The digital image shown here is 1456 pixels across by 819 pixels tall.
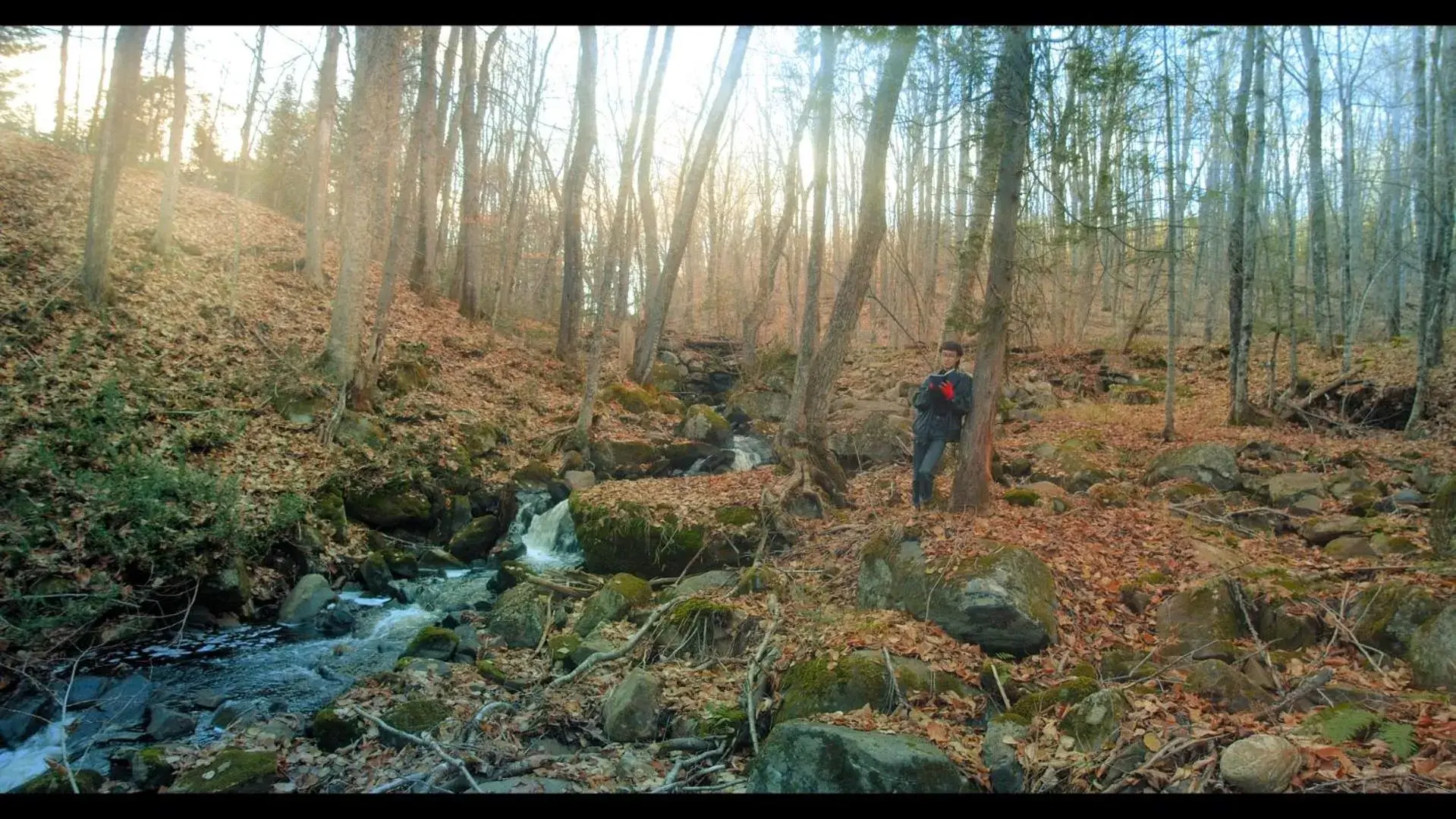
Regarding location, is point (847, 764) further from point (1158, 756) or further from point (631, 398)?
point (631, 398)

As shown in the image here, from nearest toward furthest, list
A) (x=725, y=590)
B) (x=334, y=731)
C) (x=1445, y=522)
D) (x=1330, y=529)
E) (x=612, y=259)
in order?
(x=334, y=731) < (x=1445, y=522) < (x=1330, y=529) < (x=725, y=590) < (x=612, y=259)

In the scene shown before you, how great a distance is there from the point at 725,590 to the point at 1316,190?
1695 centimetres

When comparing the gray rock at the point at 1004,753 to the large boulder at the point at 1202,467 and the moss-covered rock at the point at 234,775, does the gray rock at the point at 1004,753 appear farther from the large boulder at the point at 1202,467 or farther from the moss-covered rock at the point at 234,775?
the large boulder at the point at 1202,467

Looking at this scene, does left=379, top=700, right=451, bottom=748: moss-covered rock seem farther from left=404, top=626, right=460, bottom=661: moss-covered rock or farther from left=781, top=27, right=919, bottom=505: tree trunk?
left=781, top=27, right=919, bottom=505: tree trunk

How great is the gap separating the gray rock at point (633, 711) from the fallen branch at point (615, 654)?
667mm

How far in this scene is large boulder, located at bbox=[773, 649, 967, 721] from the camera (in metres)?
5.20

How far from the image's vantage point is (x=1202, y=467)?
10.2m

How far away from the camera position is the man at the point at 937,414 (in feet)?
26.3

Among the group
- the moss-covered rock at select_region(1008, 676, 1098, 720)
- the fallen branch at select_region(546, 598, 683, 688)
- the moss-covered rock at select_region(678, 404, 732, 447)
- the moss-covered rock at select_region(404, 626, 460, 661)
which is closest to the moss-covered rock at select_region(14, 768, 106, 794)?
the moss-covered rock at select_region(404, 626, 460, 661)

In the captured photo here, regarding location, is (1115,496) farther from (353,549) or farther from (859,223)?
(353,549)

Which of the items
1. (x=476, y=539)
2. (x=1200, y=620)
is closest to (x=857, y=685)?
(x=1200, y=620)

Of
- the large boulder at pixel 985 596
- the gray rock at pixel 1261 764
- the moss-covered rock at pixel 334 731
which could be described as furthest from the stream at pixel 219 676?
the gray rock at pixel 1261 764

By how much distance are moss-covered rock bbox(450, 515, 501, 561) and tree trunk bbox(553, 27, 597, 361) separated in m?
8.45
